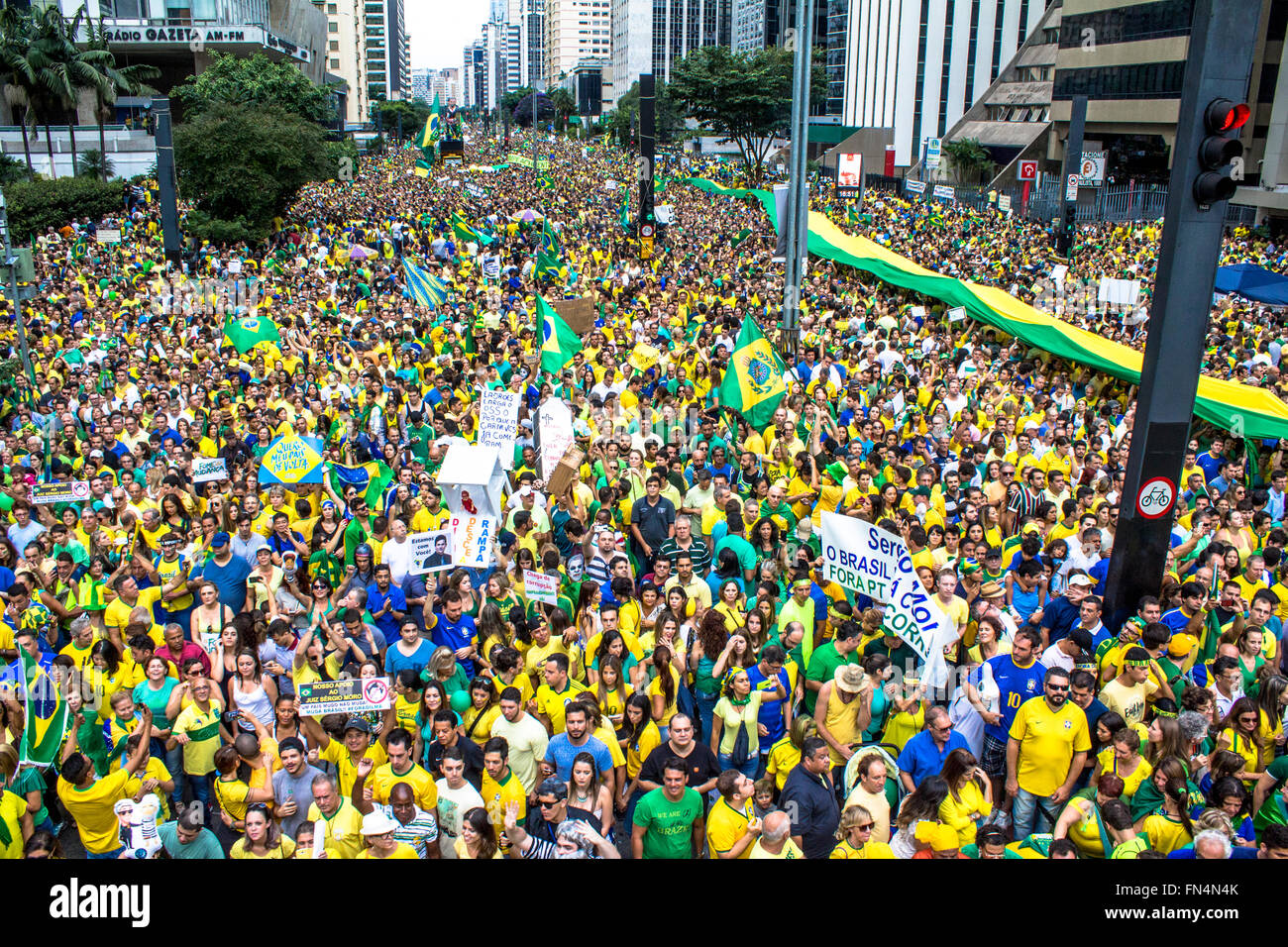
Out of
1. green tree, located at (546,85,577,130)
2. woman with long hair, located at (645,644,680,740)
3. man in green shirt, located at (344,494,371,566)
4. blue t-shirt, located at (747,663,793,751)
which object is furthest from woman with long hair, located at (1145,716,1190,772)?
green tree, located at (546,85,577,130)

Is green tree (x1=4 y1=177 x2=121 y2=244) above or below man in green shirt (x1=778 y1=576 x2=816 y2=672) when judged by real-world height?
above

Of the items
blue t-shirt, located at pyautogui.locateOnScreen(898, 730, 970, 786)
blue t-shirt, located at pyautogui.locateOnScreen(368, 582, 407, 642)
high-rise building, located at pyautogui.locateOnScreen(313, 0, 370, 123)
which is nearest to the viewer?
blue t-shirt, located at pyautogui.locateOnScreen(898, 730, 970, 786)

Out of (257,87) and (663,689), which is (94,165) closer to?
(257,87)

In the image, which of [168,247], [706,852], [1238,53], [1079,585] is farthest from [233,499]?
[168,247]

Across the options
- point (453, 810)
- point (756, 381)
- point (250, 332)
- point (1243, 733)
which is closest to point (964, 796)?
point (1243, 733)

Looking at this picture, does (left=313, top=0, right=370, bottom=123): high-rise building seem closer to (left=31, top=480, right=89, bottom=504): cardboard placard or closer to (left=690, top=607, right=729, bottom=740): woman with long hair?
(left=31, top=480, right=89, bottom=504): cardboard placard
